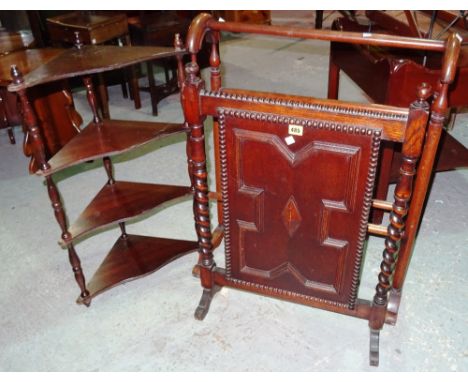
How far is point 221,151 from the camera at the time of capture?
1620mm

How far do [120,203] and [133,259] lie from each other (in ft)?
1.02

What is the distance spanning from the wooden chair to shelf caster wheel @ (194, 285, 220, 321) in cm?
16

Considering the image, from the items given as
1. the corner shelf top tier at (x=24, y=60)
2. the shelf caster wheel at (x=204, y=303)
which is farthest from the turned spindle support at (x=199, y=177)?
the corner shelf top tier at (x=24, y=60)

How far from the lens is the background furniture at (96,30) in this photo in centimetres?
340

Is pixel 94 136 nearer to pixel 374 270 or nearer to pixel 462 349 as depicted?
pixel 374 270

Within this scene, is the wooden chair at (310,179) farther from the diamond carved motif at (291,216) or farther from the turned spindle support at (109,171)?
the turned spindle support at (109,171)

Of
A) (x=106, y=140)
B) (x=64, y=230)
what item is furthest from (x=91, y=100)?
(x=64, y=230)

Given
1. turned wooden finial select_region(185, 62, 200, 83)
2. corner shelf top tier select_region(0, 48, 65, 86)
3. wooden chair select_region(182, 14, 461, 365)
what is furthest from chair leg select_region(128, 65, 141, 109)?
turned wooden finial select_region(185, 62, 200, 83)

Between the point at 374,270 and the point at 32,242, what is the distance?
1.74 m

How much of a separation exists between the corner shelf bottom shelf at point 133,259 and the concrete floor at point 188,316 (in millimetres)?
77

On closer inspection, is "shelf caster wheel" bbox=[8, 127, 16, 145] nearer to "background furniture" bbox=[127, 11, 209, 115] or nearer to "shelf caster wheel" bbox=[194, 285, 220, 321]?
"background furniture" bbox=[127, 11, 209, 115]

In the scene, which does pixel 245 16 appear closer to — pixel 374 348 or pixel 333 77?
pixel 333 77
